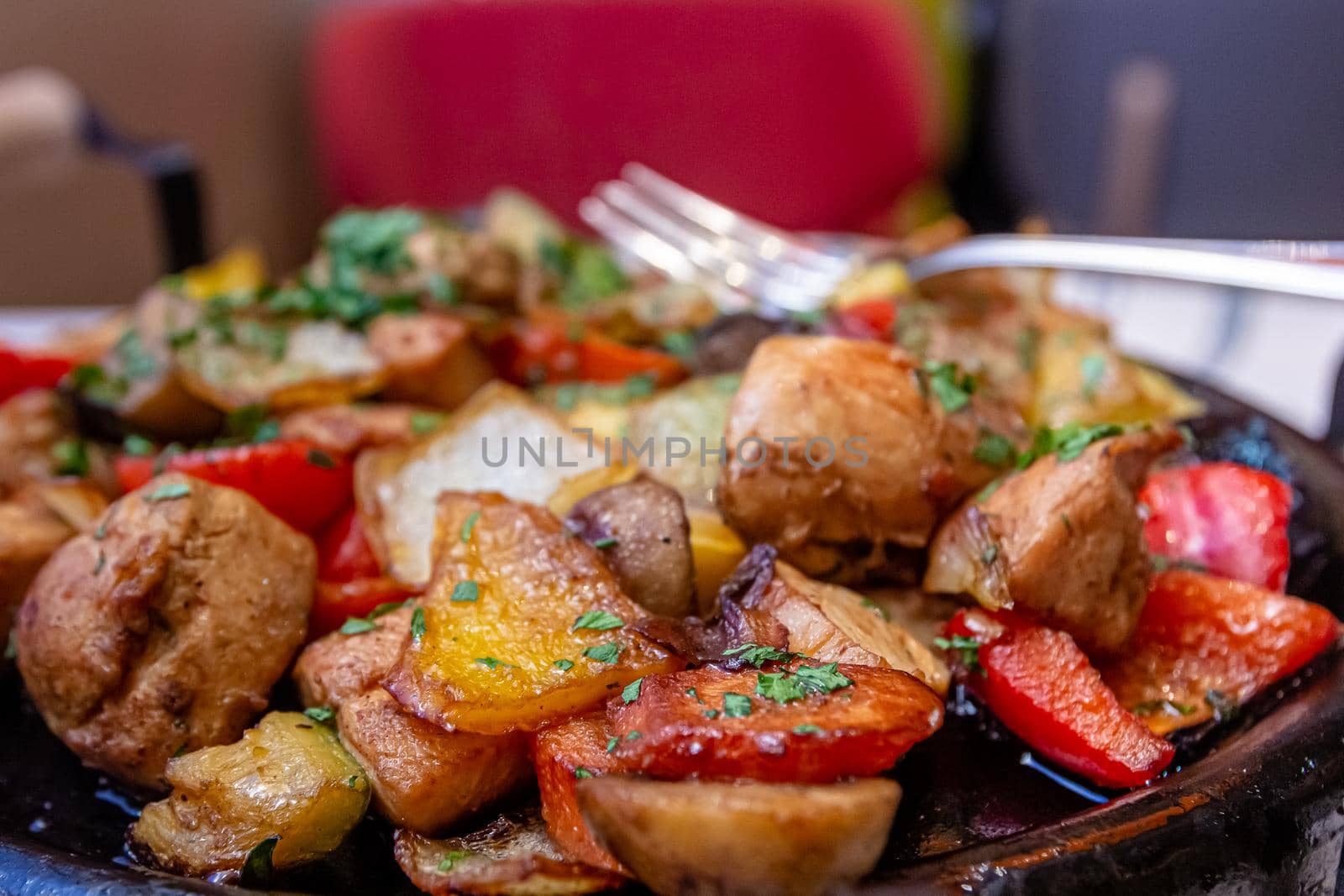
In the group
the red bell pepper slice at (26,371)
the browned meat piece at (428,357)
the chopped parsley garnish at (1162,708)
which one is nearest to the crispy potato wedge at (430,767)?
the chopped parsley garnish at (1162,708)

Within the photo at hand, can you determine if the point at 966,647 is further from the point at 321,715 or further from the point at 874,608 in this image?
the point at 321,715

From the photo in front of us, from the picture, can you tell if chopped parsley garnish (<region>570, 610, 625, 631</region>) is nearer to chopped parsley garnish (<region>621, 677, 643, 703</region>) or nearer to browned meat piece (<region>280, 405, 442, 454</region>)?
chopped parsley garnish (<region>621, 677, 643, 703</region>)

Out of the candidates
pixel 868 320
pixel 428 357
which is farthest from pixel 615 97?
pixel 428 357

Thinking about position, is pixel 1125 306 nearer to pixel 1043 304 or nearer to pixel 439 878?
pixel 1043 304

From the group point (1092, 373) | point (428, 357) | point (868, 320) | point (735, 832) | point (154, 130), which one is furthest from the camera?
point (154, 130)

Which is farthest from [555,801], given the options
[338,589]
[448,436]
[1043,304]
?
[1043,304]

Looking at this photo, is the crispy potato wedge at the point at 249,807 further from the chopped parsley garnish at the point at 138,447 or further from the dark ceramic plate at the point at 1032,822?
the chopped parsley garnish at the point at 138,447

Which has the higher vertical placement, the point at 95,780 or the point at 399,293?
the point at 399,293
